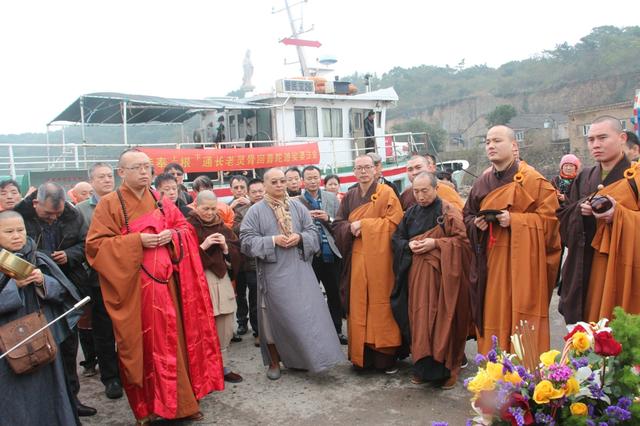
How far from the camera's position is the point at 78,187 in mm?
5457

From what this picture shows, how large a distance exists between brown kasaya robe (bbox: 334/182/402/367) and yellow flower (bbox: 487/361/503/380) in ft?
8.51

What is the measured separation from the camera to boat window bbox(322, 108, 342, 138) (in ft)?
47.7

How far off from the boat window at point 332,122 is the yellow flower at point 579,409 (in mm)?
13139

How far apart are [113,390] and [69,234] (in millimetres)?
1267

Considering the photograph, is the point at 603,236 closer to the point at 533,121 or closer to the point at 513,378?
the point at 513,378

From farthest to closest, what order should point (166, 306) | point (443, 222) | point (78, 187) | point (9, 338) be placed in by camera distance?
point (78, 187), point (443, 222), point (166, 306), point (9, 338)

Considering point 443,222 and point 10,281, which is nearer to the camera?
point 10,281

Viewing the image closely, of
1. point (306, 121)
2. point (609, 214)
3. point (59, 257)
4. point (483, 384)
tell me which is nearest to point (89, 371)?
point (59, 257)

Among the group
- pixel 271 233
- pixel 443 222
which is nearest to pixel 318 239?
pixel 271 233

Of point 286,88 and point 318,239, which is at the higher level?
point 286,88

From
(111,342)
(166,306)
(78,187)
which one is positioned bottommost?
(111,342)

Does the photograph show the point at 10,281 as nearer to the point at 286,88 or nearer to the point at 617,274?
the point at 617,274

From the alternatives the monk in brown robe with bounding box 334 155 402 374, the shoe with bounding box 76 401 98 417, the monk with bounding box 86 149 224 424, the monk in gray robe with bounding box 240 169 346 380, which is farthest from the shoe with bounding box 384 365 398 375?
the shoe with bounding box 76 401 98 417

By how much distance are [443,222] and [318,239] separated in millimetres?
1048
